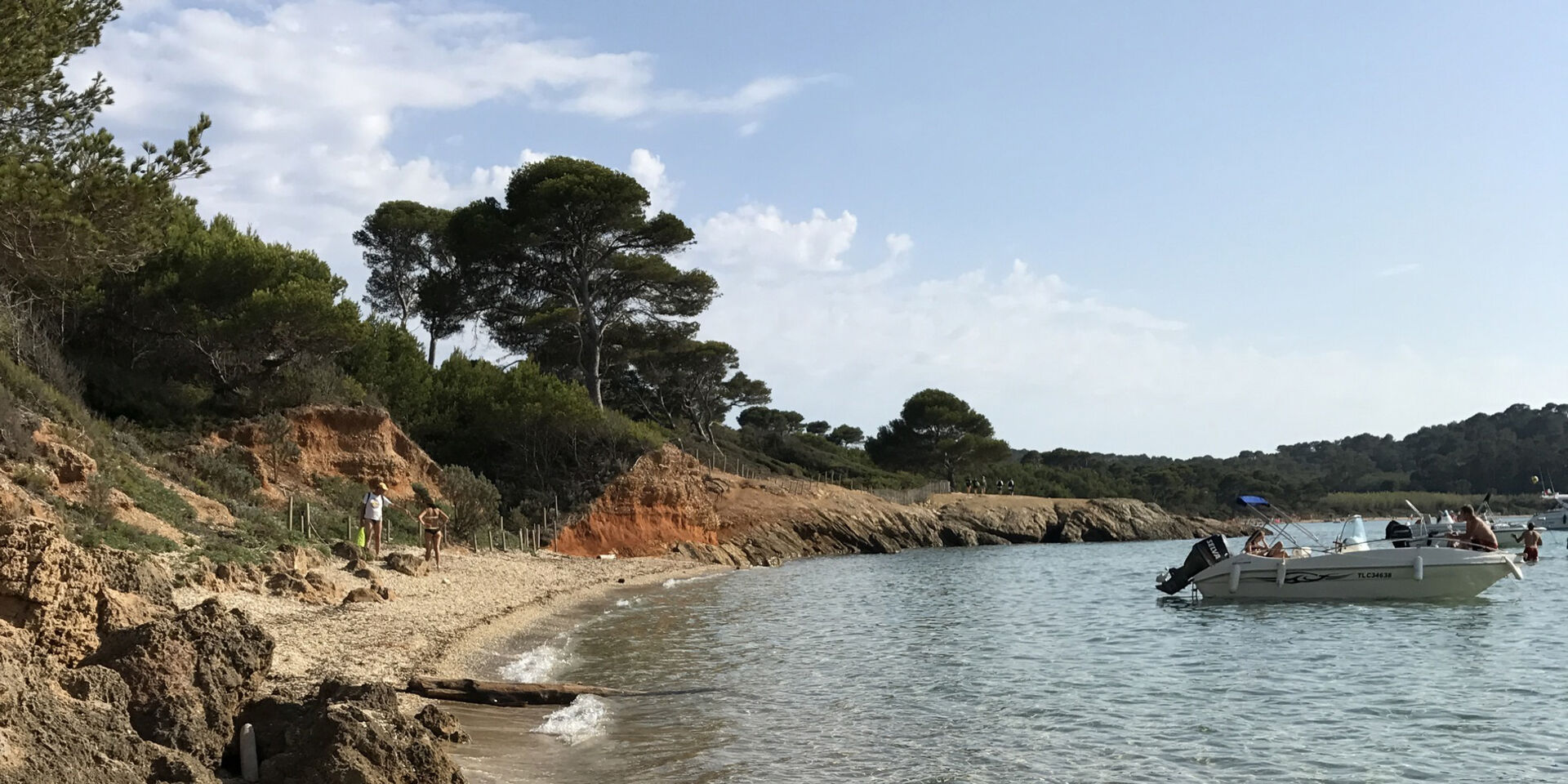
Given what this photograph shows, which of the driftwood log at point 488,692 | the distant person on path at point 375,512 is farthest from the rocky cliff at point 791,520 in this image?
the driftwood log at point 488,692

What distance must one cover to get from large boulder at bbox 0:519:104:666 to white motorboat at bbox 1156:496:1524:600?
70.0 feet

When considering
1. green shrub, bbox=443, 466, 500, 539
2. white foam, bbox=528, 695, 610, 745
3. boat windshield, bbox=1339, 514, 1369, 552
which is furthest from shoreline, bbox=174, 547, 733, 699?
boat windshield, bbox=1339, 514, 1369, 552

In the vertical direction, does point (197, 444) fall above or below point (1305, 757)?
above

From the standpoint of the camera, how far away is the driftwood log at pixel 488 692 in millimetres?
10703

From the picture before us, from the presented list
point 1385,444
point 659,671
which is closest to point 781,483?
point 659,671

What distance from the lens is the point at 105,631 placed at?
24.1 feet

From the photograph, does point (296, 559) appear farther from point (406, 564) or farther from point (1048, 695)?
point (1048, 695)

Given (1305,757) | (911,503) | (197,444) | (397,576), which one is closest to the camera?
(1305,757)

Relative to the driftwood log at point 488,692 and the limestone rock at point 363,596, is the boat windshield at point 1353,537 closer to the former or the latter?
the driftwood log at point 488,692

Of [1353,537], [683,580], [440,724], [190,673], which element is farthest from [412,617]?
[1353,537]

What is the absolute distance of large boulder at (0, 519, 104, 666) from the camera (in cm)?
684

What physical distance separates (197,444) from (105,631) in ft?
71.6

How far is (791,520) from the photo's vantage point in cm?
5000

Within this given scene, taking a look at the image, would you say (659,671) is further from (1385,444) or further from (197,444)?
(1385,444)
